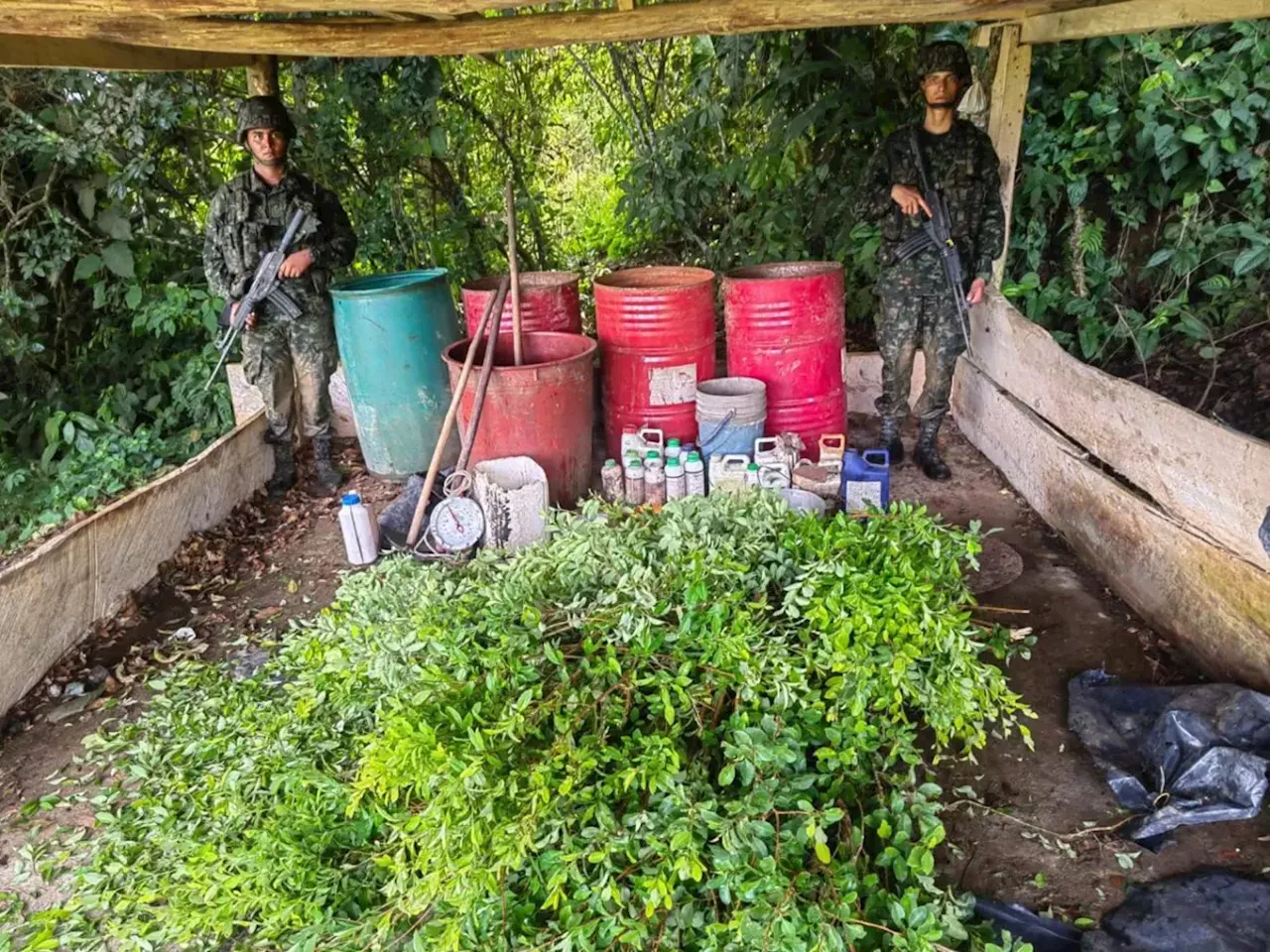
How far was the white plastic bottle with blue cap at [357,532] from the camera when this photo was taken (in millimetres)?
3844

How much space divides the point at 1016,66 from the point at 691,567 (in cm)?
369

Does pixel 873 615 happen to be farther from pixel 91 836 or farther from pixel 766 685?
pixel 91 836

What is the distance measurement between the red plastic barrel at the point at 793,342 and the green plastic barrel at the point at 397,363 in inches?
61.2

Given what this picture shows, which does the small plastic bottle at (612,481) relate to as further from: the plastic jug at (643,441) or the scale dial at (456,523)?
the scale dial at (456,523)

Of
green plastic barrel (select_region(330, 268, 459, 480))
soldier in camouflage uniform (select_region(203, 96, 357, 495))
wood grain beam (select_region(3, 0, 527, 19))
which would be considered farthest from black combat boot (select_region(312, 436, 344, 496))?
wood grain beam (select_region(3, 0, 527, 19))

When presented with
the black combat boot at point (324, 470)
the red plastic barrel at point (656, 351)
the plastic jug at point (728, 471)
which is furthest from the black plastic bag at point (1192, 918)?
the black combat boot at point (324, 470)

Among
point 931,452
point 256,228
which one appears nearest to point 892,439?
point 931,452

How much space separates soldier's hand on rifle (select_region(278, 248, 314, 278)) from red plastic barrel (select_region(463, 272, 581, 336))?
0.81m

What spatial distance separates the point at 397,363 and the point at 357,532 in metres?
1.03

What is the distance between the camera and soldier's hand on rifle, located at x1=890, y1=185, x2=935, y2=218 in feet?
13.6

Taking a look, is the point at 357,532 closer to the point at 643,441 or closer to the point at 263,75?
the point at 643,441

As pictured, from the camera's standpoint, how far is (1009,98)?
4.43 meters

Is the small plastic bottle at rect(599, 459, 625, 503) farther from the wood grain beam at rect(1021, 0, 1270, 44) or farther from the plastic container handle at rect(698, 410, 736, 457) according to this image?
the wood grain beam at rect(1021, 0, 1270, 44)

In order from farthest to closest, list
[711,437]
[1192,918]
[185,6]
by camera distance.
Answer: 1. [711,437]
2. [185,6]
3. [1192,918]
